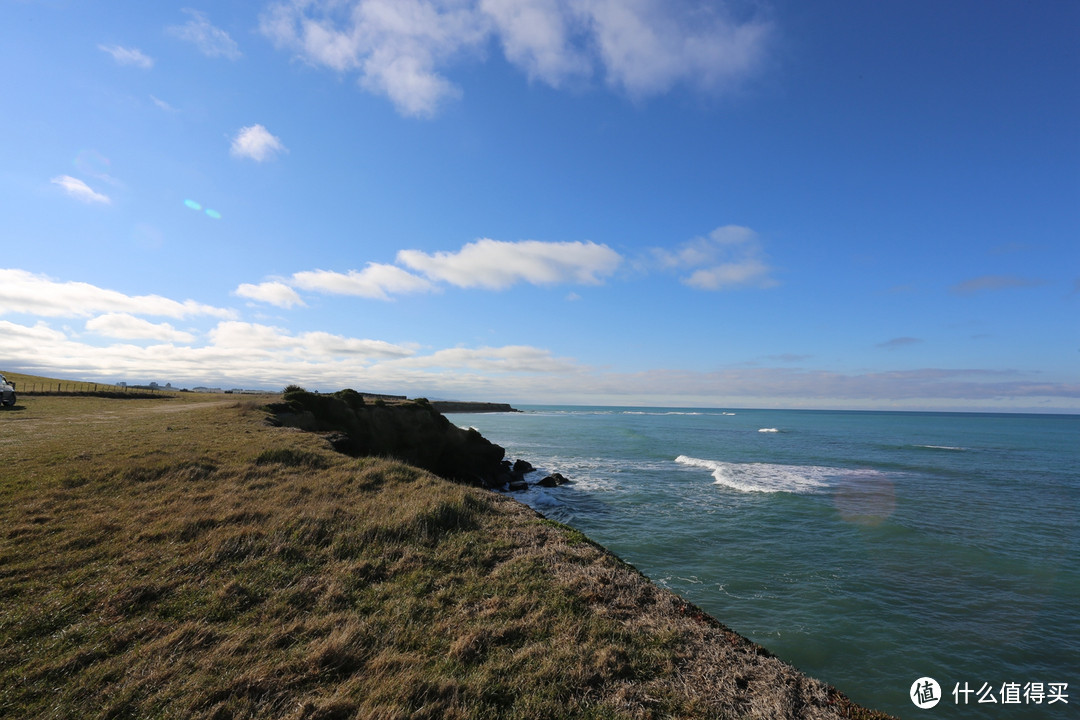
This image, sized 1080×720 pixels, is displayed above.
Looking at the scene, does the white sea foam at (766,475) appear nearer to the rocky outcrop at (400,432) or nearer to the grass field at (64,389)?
the rocky outcrop at (400,432)

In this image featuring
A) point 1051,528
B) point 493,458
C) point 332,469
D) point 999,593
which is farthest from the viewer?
point 493,458

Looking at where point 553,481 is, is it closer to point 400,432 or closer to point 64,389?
point 400,432

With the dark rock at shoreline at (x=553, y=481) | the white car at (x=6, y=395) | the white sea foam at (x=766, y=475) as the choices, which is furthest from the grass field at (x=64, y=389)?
the white sea foam at (x=766, y=475)

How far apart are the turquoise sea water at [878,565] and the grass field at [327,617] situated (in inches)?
176

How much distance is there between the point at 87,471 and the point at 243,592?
27.8 feet

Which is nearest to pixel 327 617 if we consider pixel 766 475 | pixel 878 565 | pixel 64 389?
pixel 878 565

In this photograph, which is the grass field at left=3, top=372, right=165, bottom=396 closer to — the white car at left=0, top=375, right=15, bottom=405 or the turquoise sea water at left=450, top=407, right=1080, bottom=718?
the white car at left=0, top=375, right=15, bottom=405

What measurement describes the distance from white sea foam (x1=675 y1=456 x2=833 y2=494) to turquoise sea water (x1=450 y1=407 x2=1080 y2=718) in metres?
0.32

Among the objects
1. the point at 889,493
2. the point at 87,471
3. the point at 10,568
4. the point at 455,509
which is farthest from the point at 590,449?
the point at 10,568

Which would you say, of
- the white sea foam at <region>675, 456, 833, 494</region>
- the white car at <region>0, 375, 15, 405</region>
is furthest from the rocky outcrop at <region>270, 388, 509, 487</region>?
the white car at <region>0, 375, 15, 405</region>

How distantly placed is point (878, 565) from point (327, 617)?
1641 cm

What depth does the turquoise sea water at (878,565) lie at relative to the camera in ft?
29.7

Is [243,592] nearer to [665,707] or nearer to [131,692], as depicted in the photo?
[131,692]

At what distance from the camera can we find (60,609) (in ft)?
19.1
